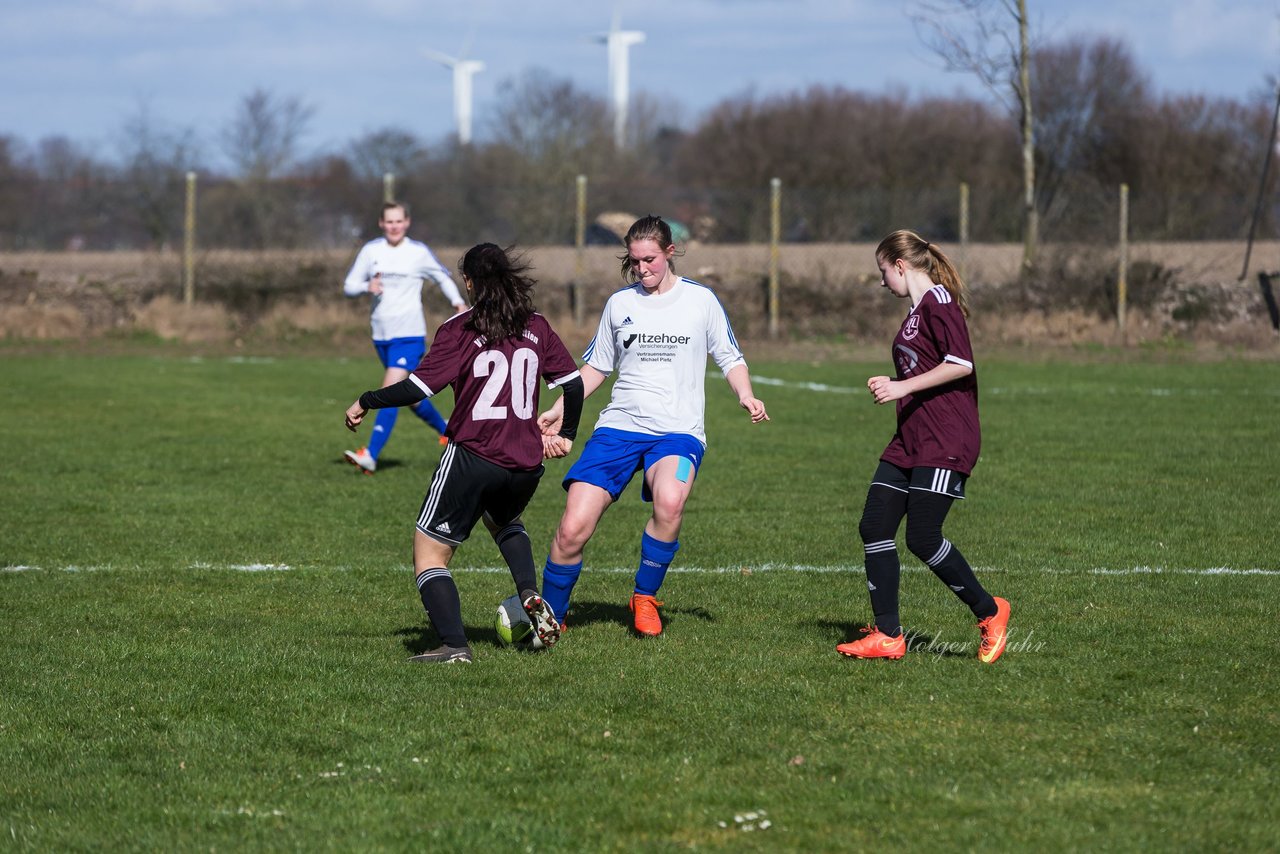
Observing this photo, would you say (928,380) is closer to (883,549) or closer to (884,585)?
(883,549)

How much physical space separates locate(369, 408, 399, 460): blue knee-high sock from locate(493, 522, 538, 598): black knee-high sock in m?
5.51

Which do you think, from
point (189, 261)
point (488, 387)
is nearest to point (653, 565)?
point (488, 387)

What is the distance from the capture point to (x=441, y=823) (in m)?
4.27

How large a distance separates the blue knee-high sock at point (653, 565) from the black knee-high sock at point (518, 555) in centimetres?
47

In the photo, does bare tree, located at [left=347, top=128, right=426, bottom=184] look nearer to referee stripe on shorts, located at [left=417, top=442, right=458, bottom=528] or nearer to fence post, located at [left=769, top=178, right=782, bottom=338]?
fence post, located at [left=769, top=178, right=782, bottom=338]

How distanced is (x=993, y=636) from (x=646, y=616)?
1482 mm

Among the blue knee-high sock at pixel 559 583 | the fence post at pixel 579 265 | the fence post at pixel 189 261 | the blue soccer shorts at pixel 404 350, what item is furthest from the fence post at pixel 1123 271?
the blue knee-high sock at pixel 559 583

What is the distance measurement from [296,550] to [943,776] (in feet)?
16.7

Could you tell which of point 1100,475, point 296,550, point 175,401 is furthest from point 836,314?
point 296,550

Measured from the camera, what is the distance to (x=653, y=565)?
260 inches

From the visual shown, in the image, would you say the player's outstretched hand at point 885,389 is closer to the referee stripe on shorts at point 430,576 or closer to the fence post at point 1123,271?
the referee stripe on shorts at point 430,576

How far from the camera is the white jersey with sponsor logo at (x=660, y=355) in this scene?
6.60 meters

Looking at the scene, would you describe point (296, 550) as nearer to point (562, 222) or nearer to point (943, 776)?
point (943, 776)

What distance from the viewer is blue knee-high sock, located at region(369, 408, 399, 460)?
39.3 feet
